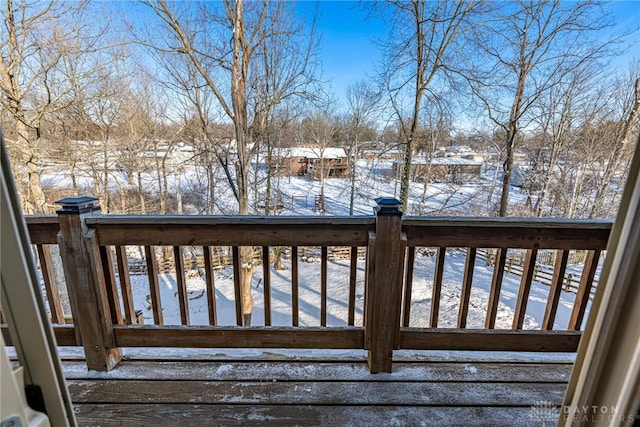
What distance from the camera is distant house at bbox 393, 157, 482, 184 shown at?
12602mm

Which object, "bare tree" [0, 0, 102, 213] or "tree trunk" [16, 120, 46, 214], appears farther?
"tree trunk" [16, 120, 46, 214]

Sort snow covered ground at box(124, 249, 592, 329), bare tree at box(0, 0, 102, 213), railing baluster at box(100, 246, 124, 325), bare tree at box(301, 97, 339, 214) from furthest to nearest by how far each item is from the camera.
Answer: bare tree at box(301, 97, 339, 214), snow covered ground at box(124, 249, 592, 329), bare tree at box(0, 0, 102, 213), railing baluster at box(100, 246, 124, 325)

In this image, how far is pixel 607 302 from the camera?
525mm

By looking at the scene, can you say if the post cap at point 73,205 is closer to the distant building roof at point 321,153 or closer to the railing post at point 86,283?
the railing post at point 86,283

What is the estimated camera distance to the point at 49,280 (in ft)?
6.09

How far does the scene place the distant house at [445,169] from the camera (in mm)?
12602

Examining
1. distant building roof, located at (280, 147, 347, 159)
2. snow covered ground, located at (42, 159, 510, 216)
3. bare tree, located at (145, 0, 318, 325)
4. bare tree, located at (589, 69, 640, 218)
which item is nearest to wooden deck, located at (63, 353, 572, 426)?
bare tree, located at (145, 0, 318, 325)

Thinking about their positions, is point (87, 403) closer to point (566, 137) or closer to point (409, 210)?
point (409, 210)

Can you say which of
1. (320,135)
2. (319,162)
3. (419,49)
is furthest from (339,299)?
(319,162)

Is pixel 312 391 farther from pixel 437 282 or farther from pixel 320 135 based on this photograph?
pixel 320 135

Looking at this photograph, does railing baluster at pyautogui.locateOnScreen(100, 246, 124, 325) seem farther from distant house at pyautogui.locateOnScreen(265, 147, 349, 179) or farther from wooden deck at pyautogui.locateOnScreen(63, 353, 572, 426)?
distant house at pyautogui.locateOnScreen(265, 147, 349, 179)

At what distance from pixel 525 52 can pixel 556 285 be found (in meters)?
8.46

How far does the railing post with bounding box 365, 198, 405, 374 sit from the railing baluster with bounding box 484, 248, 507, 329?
26.8 inches

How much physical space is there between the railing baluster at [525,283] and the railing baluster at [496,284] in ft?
0.43
